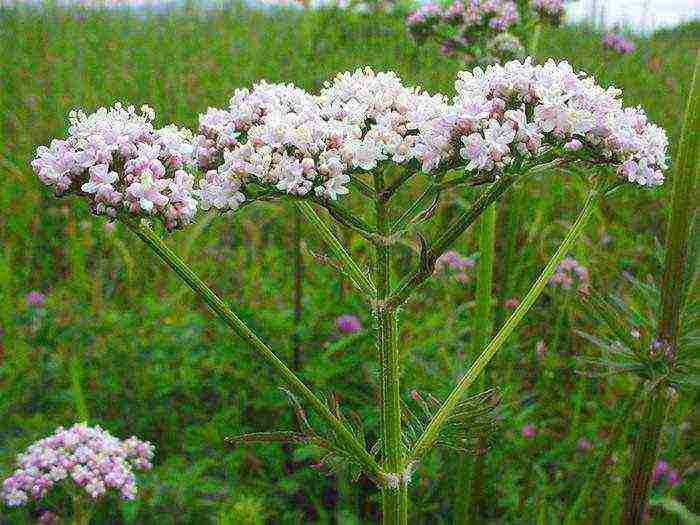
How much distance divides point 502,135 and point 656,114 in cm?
578

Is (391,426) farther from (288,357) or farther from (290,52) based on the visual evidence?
(290,52)

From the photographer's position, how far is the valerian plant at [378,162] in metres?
1.36

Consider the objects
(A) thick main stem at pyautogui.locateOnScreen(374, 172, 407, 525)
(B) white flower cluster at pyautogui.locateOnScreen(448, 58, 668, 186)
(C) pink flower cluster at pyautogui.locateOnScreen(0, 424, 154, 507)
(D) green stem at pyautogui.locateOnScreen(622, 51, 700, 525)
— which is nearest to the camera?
(B) white flower cluster at pyautogui.locateOnScreen(448, 58, 668, 186)

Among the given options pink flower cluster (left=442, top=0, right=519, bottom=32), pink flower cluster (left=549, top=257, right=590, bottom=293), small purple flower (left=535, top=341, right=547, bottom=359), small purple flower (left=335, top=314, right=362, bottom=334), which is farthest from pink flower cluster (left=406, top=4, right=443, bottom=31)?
small purple flower (left=535, top=341, right=547, bottom=359)

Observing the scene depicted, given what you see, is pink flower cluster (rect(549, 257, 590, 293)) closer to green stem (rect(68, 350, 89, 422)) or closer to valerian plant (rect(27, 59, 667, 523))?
valerian plant (rect(27, 59, 667, 523))

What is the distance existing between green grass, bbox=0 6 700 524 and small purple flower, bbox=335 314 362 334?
0.12 ft

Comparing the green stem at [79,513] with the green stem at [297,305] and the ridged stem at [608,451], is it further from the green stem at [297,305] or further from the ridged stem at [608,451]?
the ridged stem at [608,451]

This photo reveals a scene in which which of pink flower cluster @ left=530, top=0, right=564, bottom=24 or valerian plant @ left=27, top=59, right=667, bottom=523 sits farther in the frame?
pink flower cluster @ left=530, top=0, right=564, bottom=24

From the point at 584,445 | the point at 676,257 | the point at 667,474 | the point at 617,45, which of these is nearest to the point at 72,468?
the point at 676,257

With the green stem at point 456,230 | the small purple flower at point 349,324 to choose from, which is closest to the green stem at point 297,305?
the small purple flower at point 349,324

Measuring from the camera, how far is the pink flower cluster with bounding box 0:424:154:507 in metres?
2.13

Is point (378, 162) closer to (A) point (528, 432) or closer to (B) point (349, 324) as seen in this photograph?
(B) point (349, 324)

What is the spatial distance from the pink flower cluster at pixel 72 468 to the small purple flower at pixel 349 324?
44.1 inches

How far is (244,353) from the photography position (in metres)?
3.00
